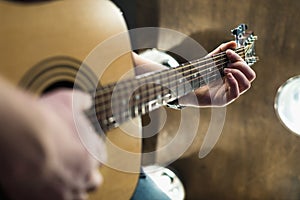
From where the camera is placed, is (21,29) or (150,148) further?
(150,148)

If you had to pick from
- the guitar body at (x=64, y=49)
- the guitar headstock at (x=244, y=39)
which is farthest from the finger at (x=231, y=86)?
the guitar body at (x=64, y=49)

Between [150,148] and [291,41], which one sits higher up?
[291,41]

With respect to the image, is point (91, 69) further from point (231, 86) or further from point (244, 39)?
point (244, 39)

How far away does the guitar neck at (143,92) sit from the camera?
0.71 meters

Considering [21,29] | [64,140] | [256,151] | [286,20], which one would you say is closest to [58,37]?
[21,29]

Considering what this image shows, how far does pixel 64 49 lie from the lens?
Result: 723 millimetres

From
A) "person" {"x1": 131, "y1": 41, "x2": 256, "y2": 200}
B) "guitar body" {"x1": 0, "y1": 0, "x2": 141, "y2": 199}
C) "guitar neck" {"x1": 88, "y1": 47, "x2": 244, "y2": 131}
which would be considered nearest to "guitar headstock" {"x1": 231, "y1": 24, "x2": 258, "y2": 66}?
"person" {"x1": 131, "y1": 41, "x2": 256, "y2": 200}

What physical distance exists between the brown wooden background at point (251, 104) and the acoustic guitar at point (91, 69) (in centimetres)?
82

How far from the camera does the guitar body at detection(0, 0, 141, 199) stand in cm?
65

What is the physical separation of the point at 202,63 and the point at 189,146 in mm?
897

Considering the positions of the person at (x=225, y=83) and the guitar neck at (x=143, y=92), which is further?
the person at (x=225, y=83)

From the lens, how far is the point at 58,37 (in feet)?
2.35

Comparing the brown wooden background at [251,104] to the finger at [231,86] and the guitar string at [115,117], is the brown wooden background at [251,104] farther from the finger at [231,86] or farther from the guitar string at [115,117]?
the guitar string at [115,117]

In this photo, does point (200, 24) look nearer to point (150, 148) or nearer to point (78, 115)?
point (150, 148)
